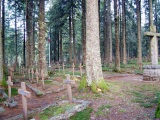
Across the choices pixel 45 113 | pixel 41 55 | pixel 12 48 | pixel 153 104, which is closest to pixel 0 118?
pixel 45 113

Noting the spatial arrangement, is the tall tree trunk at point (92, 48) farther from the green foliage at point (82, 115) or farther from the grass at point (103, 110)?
the green foliage at point (82, 115)

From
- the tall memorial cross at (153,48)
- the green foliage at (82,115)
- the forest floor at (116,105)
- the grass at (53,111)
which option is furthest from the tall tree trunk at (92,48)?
the tall memorial cross at (153,48)

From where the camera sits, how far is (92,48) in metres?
8.87

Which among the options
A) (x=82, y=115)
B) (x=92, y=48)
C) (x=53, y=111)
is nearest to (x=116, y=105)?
(x=82, y=115)

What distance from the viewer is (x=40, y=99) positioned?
31.9ft

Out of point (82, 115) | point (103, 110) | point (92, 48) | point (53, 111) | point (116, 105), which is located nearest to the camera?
point (82, 115)

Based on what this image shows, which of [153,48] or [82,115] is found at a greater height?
[153,48]

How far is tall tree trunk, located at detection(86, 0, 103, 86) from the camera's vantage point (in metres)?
8.70

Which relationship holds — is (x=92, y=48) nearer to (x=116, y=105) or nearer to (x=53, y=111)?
(x=116, y=105)

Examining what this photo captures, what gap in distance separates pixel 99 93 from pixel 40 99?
3.16 m

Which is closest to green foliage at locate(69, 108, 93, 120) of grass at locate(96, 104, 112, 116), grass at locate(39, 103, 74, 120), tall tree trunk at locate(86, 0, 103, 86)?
grass at locate(96, 104, 112, 116)

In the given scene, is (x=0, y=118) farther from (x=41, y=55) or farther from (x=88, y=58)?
(x=41, y=55)

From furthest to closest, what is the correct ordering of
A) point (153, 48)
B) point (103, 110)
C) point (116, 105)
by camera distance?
1. point (153, 48)
2. point (116, 105)
3. point (103, 110)

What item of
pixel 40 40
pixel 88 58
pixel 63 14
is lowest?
pixel 88 58
